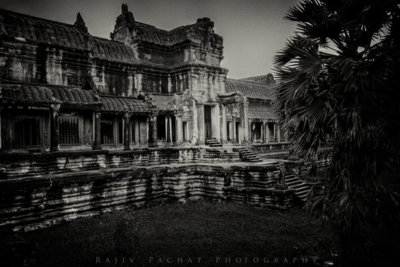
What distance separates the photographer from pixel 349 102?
5145 mm

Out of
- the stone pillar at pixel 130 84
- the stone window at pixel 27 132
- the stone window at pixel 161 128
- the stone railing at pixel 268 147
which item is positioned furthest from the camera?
the stone railing at pixel 268 147

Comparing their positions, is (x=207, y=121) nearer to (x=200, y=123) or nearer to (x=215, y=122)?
(x=215, y=122)

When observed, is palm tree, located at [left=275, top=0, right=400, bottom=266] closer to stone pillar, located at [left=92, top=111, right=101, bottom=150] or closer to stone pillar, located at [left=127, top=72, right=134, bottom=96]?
stone pillar, located at [left=92, top=111, right=101, bottom=150]

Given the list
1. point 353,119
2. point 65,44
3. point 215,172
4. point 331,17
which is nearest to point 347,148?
point 353,119

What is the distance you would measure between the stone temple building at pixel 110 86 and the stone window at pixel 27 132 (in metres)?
0.04

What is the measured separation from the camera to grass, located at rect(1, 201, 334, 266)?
604 centimetres

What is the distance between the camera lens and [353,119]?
4.72 meters

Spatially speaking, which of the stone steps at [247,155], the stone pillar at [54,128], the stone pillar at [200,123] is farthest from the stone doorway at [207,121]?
the stone pillar at [54,128]

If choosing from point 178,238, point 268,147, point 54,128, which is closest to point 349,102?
point 178,238

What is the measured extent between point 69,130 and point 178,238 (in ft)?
35.1

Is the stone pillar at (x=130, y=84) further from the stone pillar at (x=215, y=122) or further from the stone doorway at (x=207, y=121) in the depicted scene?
the stone pillar at (x=215, y=122)

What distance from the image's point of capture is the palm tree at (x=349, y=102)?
15.4ft

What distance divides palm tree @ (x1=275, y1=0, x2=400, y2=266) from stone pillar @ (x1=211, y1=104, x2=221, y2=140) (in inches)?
563

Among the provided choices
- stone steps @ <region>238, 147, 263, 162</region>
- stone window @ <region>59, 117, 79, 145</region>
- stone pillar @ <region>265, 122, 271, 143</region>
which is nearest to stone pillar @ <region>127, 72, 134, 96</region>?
stone window @ <region>59, 117, 79, 145</region>
